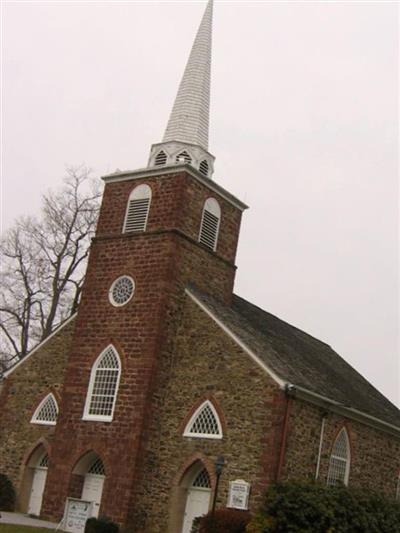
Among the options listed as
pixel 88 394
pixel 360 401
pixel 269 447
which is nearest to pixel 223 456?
pixel 269 447

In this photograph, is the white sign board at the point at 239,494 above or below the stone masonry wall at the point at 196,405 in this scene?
below

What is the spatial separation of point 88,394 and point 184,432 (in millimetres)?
4240

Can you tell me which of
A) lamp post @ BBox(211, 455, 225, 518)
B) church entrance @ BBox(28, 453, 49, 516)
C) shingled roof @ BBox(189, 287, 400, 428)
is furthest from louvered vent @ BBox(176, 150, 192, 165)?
church entrance @ BBox(28, 453, 49, 516)

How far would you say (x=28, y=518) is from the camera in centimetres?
2897

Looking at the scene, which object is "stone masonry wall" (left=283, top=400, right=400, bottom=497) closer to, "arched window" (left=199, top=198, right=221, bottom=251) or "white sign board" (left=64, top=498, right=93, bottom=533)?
"white sign board" (left=64, top=498, right=93, bottom=533)

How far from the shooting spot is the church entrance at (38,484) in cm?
3112

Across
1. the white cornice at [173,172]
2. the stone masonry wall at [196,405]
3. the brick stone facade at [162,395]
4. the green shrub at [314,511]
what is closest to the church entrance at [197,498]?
the brick stone facade at [162,395]

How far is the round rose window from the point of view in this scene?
30266 mm

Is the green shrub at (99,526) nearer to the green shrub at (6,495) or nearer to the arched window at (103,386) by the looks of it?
the arched window at (103,386)

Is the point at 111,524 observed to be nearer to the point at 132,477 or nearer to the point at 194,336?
the point at 132,477

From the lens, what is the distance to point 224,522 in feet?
79.5

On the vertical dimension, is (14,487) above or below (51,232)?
below

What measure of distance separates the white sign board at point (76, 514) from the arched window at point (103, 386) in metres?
3.15

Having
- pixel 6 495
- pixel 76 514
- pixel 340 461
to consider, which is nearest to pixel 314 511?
pixel 340 461
